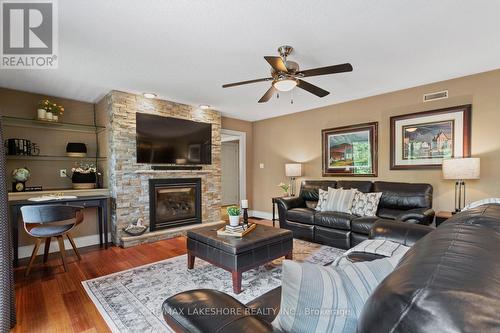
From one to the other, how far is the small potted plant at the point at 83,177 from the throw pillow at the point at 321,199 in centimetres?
367

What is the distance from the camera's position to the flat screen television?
13.1 ft

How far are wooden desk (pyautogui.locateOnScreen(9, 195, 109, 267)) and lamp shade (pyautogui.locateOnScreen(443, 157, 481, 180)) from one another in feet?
15.4

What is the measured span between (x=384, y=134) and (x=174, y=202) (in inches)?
150

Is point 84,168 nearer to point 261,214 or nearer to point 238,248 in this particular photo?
point 238,248

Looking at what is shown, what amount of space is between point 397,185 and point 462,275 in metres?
3.62

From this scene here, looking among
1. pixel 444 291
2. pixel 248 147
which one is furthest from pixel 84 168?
pixel 444 291

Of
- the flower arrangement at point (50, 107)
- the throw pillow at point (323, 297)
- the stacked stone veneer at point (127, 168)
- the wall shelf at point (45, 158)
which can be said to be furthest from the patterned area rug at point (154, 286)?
the flower arrangement at point (50, 107)

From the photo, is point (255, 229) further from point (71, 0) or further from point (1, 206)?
point (71, 0)

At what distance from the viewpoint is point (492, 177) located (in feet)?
10.3

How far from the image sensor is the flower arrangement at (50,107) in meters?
3.63

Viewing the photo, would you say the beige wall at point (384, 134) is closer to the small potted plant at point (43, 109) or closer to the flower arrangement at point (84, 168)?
the flower arrangement at point (84, 168)

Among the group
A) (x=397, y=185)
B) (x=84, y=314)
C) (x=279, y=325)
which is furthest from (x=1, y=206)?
(x=397, y=185)

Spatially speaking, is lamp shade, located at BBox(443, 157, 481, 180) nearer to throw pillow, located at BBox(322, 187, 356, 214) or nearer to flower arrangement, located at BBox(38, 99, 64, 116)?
throw pillow, located at BBox(322, 187, 356, 214)

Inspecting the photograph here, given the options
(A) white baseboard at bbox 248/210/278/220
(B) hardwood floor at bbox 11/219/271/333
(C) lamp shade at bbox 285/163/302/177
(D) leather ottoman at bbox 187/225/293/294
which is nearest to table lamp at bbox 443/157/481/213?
(D) leather ottoman at bbox 187/225/293/294
